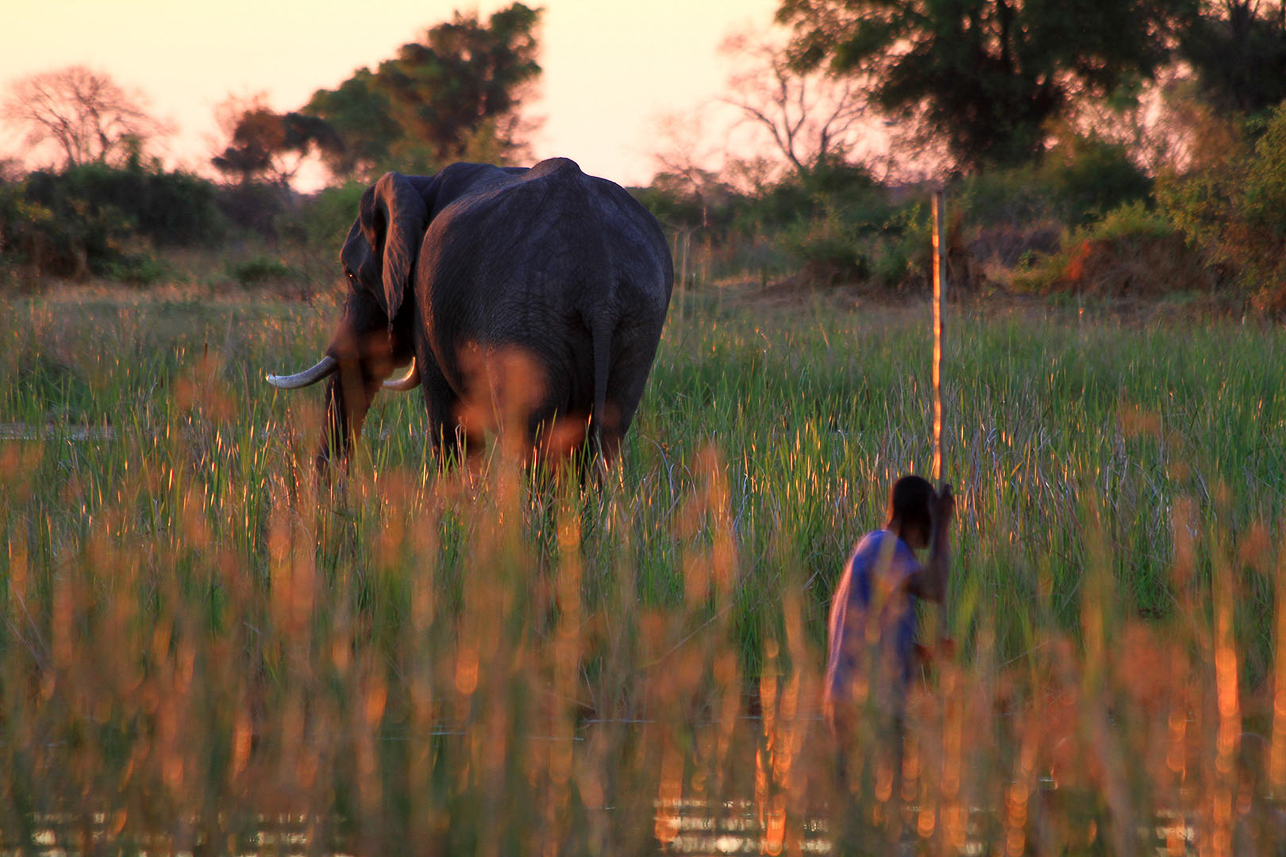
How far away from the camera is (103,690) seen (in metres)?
1.72

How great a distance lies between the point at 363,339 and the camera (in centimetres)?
391

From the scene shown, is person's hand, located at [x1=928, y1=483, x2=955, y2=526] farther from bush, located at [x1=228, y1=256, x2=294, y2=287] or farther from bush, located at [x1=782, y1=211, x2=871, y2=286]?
bush, located at [x1=228, y1=256, x2=294, y2=287]

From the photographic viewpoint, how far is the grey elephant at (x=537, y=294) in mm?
2908

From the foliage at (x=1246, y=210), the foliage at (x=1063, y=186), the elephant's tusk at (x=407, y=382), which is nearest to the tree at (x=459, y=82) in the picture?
the foliage at (x=1063, y=186)

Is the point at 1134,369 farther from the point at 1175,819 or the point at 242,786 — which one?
the point at 242,786

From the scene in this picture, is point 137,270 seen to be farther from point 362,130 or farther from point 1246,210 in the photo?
point 362,130

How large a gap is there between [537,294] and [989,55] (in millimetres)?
19869

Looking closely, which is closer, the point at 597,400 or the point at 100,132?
the point at 597,400

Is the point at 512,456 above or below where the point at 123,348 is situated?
below

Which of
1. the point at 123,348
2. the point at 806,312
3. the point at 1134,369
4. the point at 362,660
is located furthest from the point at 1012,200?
the point at 362,660

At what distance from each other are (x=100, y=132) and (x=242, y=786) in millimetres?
33379

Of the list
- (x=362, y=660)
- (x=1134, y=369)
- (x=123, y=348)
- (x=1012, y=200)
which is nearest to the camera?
(x=362, y=660)

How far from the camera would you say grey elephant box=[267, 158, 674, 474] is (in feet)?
9.54

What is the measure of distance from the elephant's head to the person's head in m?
2.37
